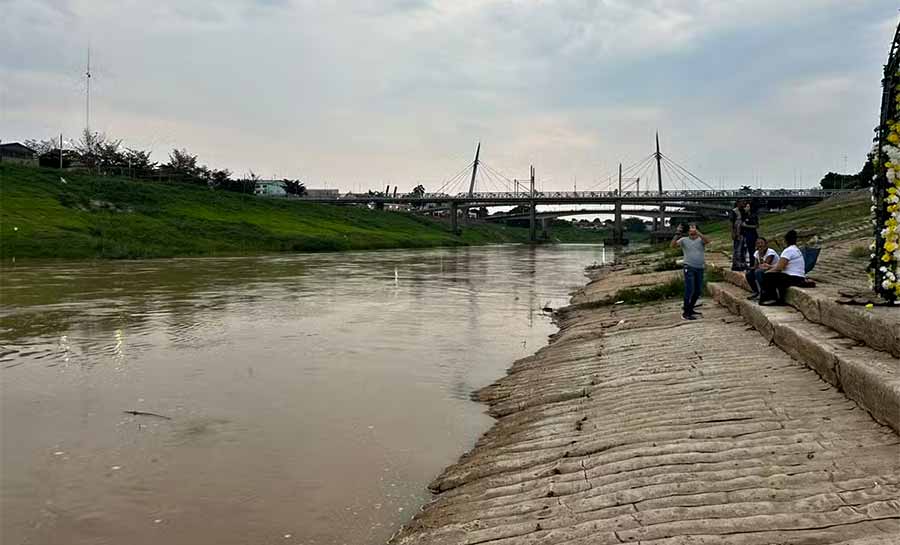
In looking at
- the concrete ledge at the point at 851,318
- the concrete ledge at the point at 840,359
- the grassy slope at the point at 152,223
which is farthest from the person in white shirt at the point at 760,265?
the grassy slope at the point at 152,223

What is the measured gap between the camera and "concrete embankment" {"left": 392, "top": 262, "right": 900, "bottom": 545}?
521cm

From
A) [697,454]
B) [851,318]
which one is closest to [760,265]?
[851,318]

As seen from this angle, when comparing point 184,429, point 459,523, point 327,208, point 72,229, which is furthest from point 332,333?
point 327,208

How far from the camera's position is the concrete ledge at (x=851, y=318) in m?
7.93

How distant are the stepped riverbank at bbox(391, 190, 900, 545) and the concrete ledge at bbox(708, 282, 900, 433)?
0.03 meters

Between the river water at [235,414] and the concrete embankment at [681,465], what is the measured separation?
96 cm

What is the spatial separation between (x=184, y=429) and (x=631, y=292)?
1574 centimetres

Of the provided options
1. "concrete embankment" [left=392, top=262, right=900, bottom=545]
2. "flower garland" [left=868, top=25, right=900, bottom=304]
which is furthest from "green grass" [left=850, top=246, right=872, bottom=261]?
"concrete embankment" [left=392, top=262, right=900, bottom=545]

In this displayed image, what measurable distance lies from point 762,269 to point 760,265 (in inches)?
13.6

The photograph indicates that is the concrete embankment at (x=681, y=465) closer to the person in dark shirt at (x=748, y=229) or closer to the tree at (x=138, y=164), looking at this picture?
the person in dark shirt at (x=748, y=229)

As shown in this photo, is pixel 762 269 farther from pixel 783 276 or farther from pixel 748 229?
pixel 748 229

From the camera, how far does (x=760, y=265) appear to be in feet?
47.8

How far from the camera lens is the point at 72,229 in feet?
196

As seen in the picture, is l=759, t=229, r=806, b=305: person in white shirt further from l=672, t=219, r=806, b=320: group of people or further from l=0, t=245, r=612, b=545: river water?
l=0, t=245, r=612, b=545: river water
